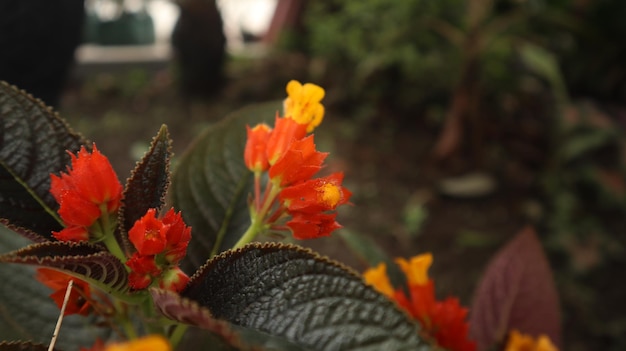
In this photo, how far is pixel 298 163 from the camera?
31 centimetres

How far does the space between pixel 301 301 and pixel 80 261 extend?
0.31ft

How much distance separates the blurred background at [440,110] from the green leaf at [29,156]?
1.26m

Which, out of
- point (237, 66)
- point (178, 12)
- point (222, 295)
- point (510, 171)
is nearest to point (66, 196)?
point (222, 295)

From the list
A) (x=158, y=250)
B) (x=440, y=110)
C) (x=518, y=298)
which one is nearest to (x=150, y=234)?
(x=158, y=250)

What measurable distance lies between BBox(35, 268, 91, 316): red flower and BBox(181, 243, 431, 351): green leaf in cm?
7

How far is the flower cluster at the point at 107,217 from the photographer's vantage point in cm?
Result: 29

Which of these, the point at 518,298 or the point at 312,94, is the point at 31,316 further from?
the point at 518,298

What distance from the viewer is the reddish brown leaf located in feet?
1.77

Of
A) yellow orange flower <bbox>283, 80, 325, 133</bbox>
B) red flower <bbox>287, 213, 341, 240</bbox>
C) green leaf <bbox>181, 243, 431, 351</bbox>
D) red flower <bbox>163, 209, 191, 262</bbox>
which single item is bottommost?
green leaf <bbox>181, 243, 431, 351</bbox>

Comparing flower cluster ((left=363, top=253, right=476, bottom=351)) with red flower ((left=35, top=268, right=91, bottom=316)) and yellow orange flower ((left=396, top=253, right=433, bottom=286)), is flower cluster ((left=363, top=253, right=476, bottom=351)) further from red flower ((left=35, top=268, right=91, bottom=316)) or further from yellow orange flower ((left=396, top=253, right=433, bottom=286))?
red flower ((left=35, top=268, right=91, bottom=316))

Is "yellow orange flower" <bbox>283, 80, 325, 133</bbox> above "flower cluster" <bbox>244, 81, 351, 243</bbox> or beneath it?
above

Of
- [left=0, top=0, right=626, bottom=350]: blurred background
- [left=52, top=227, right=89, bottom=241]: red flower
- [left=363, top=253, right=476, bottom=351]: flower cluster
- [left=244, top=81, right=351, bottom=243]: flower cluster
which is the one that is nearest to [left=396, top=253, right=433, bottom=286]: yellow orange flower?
[left=363, top=253, right=476, bottom=351]: flower cluster

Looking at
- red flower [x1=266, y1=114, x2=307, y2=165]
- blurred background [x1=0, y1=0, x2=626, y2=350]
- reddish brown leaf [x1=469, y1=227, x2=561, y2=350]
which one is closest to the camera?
red flower [x1=266, y1=114, x2=307, y2=165]

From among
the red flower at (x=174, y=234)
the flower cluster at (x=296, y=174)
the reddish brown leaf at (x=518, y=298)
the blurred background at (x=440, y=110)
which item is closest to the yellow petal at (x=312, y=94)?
the flower cluster at (x=296, y=174)
